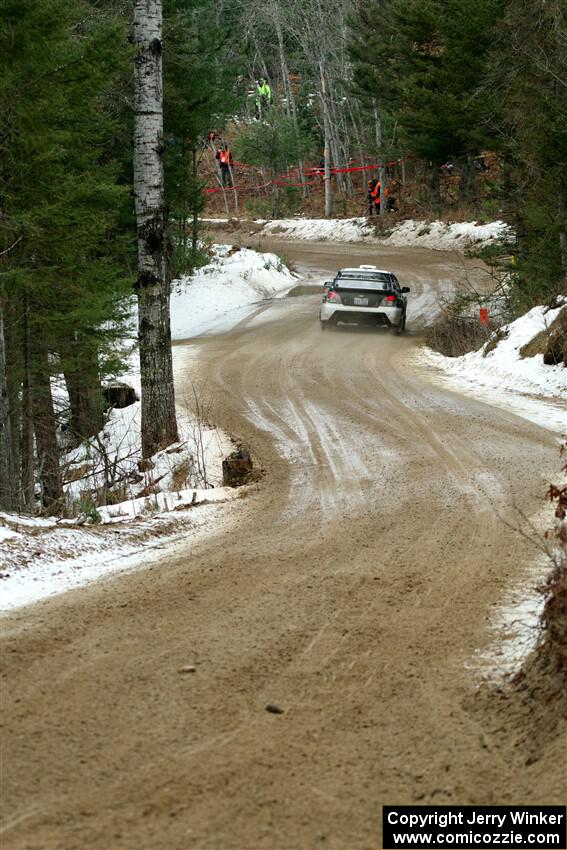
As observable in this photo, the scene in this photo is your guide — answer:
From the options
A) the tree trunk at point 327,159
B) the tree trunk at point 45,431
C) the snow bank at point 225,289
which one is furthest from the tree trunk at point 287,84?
the tree trunk at point 45,431

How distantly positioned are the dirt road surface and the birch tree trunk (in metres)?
3.27

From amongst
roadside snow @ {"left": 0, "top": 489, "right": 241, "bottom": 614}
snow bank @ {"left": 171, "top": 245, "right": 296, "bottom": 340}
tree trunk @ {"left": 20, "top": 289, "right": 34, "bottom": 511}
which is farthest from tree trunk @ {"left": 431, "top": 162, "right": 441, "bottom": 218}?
roadside snow @ {"left": 0, "top": 489, "right": 241, "bottom": 614}

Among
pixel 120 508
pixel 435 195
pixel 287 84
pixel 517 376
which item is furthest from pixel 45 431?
pixel 287 84

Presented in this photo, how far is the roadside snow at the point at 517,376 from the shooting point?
13906 mm

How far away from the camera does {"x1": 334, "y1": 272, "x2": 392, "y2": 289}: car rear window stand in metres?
23.3

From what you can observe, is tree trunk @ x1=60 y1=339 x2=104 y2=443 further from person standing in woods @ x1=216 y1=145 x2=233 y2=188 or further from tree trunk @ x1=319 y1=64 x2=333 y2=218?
person standing in woods @ x1=216 y1=145 x2=233 y2=188

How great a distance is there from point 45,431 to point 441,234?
3294cm

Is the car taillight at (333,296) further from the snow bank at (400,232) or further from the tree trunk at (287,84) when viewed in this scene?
the tree trunk at (287,84)

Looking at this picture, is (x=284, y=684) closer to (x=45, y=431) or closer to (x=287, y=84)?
(x=45, y=431)

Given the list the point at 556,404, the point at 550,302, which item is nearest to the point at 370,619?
the point at 556,404

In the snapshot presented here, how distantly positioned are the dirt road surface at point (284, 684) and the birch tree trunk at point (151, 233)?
327 cm

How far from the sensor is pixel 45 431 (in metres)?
15.0

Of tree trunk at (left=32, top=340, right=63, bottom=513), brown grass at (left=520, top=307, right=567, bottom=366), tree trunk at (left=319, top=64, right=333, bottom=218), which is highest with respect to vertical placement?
tree trunk at (left=319, top=64, right=333, bottom=218)

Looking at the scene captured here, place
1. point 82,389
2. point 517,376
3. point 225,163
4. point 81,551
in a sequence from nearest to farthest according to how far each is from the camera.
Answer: point 81,551 → point 82,389 → point 517,376 → point 225,163
